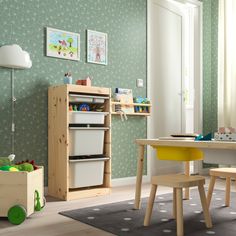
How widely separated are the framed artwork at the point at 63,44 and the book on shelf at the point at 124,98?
598 millimetres

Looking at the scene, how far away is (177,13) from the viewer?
473cm

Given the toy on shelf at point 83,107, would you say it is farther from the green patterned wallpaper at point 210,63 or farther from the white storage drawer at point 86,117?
the green patterned wallpaper at point 210,63

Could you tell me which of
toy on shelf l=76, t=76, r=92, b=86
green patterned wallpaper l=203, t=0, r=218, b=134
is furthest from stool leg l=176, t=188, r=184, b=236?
green patterned wallpaper l=203, t=0, r=218, b=134

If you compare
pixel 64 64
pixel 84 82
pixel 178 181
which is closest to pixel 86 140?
pixel 84 82

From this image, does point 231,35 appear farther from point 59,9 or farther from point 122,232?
point 122,232

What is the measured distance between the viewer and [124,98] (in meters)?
3.98

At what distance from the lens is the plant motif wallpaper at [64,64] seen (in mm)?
3268

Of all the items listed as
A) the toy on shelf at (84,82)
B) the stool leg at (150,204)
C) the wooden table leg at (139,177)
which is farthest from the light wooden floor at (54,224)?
the toy on shelf at (84,82)

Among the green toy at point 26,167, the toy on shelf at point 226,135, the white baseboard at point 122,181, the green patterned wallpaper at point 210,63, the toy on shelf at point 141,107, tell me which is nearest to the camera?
the toy on shelf at point 226,135

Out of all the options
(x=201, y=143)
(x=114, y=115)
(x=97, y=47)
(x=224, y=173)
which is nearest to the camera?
(x=201, y=143)

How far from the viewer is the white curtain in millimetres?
4625

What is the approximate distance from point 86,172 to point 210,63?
107 inches

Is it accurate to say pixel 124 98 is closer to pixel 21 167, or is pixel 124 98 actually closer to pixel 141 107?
pixel 141 107

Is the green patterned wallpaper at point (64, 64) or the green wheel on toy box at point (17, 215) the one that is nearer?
the green wheel on toy box at point (17, 215)
